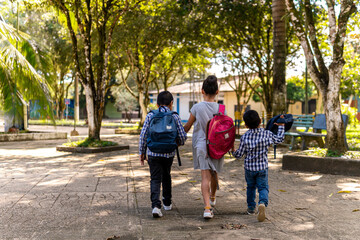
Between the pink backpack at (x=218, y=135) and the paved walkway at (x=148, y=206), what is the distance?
2.72 feet

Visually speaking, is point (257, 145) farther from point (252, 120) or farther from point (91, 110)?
point (91, 110)

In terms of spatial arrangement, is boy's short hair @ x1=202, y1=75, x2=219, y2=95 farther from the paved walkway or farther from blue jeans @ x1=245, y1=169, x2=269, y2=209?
the paved walkway

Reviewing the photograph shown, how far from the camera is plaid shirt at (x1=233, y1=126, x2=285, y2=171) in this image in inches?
198

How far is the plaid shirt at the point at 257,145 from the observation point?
502cm

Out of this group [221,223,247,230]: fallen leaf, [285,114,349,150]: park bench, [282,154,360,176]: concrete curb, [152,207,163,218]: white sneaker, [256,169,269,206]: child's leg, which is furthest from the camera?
[285,114,349,150]: park bench

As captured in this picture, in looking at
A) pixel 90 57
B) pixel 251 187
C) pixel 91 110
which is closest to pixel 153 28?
pixel 90 57

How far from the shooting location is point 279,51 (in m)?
12.0

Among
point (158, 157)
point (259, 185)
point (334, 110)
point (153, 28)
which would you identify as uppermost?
point (153, 28)

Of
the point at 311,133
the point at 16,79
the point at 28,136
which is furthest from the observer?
the point at 28,136

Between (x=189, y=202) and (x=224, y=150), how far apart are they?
50.6 inches

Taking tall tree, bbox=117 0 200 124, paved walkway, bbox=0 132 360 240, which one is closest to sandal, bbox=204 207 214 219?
paved walkway, bbox=0 132 360 240

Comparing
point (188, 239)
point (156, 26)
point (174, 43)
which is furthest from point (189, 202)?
point (174, 43)

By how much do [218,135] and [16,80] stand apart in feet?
31.9

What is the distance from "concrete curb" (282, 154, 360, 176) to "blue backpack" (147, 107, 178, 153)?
15.1ft
